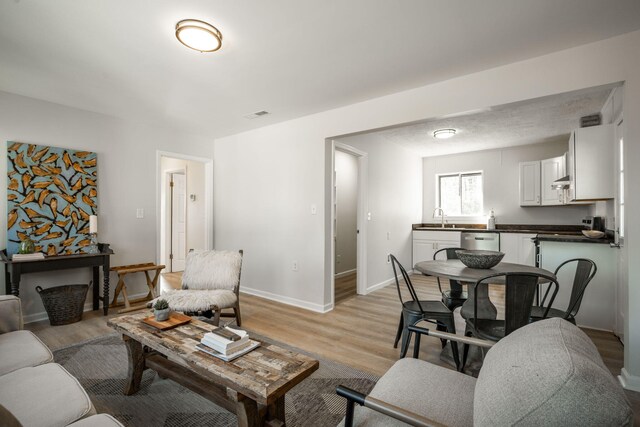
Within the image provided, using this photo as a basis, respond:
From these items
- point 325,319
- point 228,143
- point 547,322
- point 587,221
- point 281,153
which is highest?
point 228,143

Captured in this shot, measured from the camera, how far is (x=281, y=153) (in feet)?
13.8

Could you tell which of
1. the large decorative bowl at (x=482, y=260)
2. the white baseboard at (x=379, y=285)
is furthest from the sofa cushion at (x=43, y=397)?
the white baseboard at (x=379, y=285)

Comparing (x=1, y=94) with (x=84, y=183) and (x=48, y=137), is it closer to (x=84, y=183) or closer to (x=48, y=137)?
(x=48, y=137)

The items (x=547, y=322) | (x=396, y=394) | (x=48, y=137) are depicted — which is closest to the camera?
(x=547, y=322)

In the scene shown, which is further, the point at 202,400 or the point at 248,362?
the point at 202,400

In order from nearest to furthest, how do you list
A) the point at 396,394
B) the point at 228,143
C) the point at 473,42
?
the point at 396,394 → the point at 473,42 → the point at 228,143

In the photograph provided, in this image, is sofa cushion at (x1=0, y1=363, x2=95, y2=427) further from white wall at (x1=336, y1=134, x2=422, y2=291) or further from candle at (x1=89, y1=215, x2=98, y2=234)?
white wall at (x1=336, y1=134, x2=422, y2=291)

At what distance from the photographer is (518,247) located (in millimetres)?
5168

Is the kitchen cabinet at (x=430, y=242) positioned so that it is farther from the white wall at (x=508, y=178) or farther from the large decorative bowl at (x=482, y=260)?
the large decorative bowl at (x=482, y=260)

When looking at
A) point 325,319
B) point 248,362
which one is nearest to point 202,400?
point 248,362

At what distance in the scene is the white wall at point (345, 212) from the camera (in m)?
5.84

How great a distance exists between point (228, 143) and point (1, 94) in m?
2.50

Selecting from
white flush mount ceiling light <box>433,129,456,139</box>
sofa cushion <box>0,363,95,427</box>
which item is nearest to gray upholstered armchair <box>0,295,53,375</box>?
sofa cushion <box>0,363,95,427</box>

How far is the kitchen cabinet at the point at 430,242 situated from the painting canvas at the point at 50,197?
5313 millimetres
